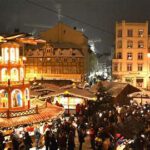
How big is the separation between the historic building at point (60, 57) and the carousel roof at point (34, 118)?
3596 cm

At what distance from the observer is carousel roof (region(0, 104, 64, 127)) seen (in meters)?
20.3

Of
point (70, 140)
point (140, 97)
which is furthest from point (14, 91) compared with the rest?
point (140, 97)

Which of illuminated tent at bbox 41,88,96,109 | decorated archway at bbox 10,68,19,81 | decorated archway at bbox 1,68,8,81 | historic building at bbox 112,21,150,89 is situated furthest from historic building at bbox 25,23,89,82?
decorated archway at bbox 1,68,8,81

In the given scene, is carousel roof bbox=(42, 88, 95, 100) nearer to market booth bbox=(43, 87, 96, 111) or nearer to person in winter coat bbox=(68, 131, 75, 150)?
market booth bbox=(43, 87, 96, 111)

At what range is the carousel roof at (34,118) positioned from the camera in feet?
66.7

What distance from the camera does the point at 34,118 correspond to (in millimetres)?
21578

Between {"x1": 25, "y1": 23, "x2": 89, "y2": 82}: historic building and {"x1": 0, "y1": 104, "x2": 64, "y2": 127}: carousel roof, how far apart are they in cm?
3596

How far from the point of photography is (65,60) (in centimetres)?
6059

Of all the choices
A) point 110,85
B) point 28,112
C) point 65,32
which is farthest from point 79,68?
point 28,112

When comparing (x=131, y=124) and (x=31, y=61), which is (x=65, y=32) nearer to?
(x=31, y=61)

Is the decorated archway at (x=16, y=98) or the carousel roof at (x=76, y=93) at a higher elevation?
the decorated archway at (x=16, y=98)

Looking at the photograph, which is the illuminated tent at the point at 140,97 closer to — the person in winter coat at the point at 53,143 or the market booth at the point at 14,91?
the market booth at the point at 14,91

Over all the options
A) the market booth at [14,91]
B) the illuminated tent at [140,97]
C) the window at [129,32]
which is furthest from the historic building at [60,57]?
the market booth at [14,91]

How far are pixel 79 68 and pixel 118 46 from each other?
25.5 ft
